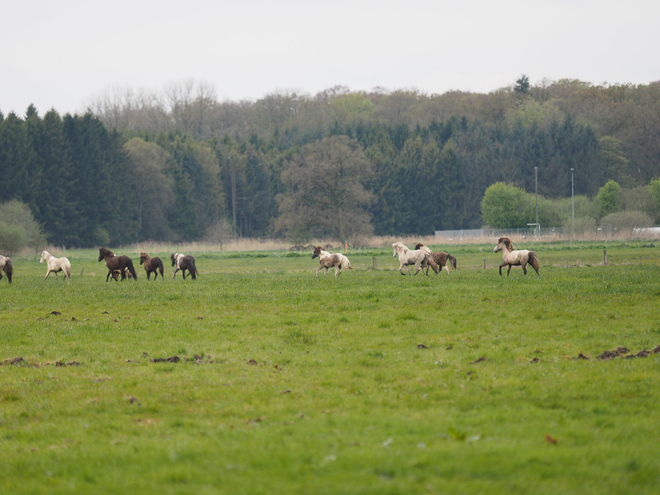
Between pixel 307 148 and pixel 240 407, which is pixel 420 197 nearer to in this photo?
pixel 307 148

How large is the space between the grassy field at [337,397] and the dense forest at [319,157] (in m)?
58.1

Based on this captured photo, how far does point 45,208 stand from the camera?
75.2 m

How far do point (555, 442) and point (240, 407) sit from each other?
3842 mm

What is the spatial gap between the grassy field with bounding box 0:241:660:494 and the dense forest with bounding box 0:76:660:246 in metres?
58.1

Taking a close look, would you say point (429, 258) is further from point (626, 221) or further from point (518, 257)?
point (626, 221)

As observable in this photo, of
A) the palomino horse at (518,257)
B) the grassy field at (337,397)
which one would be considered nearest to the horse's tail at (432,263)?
the palomino horse at (518,257)

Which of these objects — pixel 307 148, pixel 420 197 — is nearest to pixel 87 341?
pixel 307 148

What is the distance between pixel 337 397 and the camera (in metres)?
9.05

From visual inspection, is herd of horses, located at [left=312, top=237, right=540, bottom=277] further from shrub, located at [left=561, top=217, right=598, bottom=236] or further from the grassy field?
shrub, located at [left=561, top=217, right=598, bottom=236]

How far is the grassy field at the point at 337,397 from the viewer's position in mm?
5980

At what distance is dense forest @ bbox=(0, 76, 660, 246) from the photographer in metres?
76.0

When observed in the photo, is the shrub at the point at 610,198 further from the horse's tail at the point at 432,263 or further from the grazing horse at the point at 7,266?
the grazing horse at the point at 7,266

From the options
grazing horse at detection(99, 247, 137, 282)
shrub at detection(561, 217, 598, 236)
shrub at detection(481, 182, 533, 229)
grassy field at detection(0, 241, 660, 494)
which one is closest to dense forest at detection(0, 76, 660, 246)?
shrub at detection(481, 182, 533, 229)

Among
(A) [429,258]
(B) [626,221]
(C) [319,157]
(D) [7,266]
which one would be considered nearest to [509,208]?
(B) [626,221]
